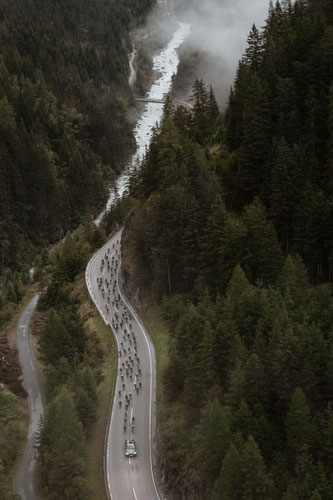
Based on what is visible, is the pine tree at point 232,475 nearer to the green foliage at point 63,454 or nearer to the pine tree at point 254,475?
the pine tree at point 254,475

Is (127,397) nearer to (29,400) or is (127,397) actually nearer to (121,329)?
(121,329)

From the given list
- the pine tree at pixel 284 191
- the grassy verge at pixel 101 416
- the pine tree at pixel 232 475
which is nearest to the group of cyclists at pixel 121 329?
the grassy verge at pixel 101 416

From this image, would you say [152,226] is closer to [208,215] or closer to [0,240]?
[208,215]

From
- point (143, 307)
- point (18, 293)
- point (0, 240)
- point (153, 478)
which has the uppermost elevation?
point (0, 240)

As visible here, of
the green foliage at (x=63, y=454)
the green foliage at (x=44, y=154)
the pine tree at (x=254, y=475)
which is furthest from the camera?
the green foliage at (x=44, y=154)

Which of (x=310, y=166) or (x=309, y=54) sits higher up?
(x=309, y=54)

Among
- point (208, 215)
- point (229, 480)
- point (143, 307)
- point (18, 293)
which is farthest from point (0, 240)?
point (229, 480)

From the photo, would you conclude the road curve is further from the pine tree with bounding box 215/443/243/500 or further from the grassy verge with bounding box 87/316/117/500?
the pine tree with bounding box 215/443/243/500
